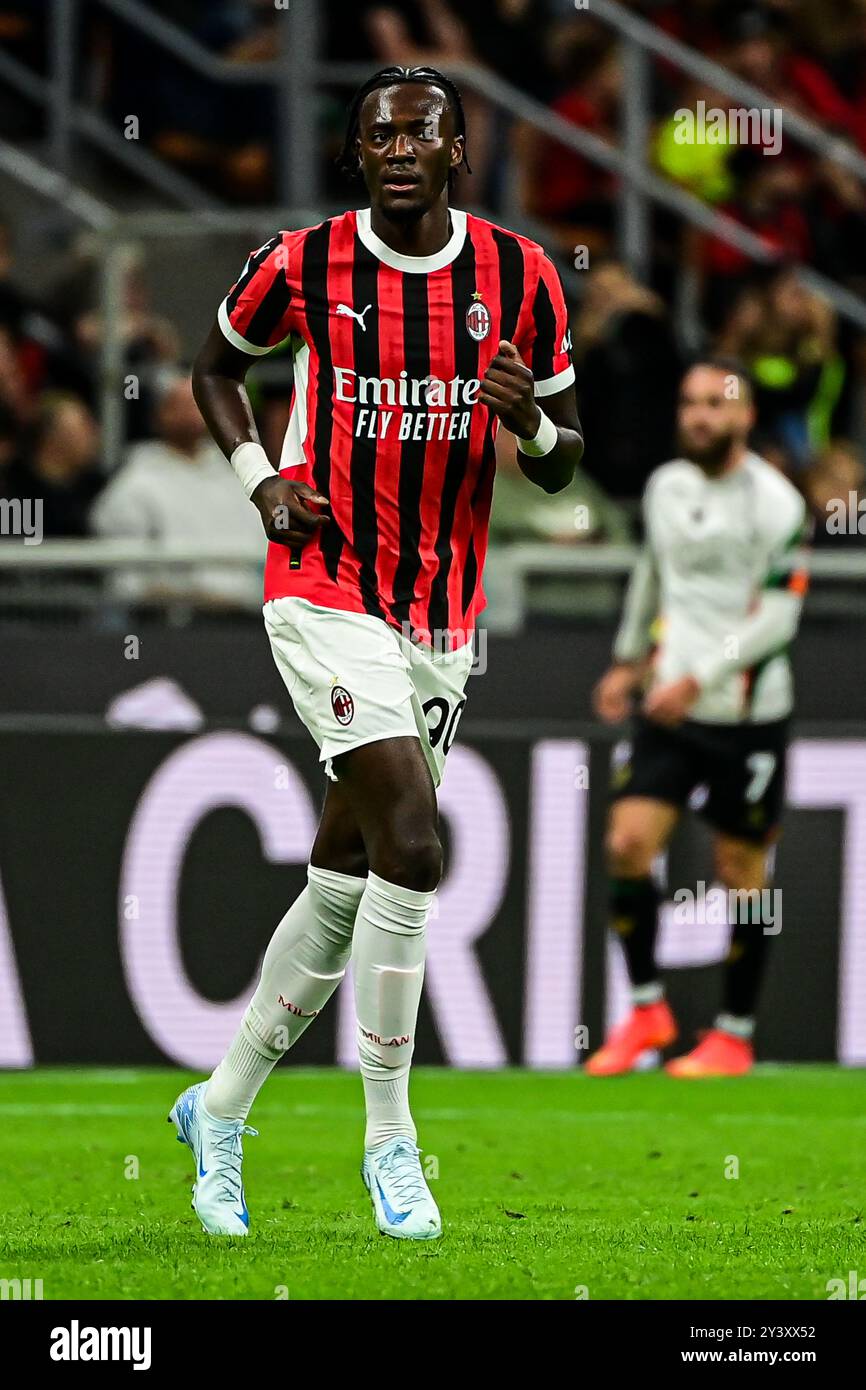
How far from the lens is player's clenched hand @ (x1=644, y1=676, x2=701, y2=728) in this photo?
9.21 m

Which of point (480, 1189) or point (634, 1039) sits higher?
point (480, 1189)

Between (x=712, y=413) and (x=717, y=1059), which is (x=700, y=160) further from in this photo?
(x=717, y=1059)

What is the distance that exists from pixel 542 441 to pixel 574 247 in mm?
7404

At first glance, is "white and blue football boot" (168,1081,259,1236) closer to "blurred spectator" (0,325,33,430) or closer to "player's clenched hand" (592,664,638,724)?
"player's clenched hand" (592,664,638,724)

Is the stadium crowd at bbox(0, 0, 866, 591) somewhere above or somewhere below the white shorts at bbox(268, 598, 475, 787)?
above

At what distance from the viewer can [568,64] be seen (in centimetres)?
1326

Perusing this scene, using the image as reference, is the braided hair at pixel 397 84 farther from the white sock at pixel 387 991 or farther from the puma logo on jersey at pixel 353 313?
the white sock at pixel 387 991

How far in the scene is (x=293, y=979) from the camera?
535 cm

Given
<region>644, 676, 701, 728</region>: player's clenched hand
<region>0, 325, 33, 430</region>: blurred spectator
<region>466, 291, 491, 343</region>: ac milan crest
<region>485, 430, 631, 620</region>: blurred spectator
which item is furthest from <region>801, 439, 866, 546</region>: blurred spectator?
<region>466, 291, 491, 343</region>: ac milan crest

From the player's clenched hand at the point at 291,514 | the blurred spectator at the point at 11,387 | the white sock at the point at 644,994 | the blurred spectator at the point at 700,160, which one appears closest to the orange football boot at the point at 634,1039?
the white sock at the point at 644,994

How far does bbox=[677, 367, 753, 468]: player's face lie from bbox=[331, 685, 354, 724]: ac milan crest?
4.52 metres

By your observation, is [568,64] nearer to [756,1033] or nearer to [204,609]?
[204,609]

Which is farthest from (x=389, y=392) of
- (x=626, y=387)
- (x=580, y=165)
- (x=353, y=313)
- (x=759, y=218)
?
(x=759, y=218)

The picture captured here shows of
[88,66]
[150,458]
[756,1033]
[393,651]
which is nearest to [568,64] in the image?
[88,66]
